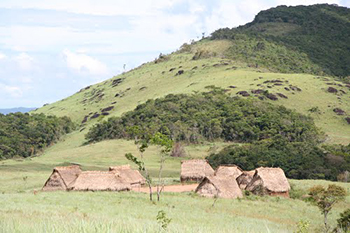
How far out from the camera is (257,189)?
130ft

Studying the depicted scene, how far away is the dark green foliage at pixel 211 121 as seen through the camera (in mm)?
83938

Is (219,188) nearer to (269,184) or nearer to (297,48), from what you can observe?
(269,184)

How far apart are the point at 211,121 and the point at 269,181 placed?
49.4 metres

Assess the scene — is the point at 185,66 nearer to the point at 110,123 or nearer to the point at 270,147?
the point at 110,123

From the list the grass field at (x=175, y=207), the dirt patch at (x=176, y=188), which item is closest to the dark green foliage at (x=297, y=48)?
the dirt patch at (x=176, y=188)

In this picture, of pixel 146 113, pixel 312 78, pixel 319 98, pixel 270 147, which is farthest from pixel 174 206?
pixel 312 78

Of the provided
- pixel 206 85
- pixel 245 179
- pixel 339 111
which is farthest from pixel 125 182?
pixel 206 85

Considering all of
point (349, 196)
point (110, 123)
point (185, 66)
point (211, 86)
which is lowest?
point (349, 196)

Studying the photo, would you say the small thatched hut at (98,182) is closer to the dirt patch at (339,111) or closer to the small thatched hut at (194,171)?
the small thatched hut at (194,171)

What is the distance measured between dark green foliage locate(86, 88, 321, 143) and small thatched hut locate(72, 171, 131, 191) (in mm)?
37896

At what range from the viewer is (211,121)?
88875 mm

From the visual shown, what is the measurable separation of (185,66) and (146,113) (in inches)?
1780

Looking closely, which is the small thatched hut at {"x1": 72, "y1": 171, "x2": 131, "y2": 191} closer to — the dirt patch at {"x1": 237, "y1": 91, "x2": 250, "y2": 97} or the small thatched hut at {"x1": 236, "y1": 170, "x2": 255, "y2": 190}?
the small thatched hut at {"x1": 236, "y1": 170, "x2": 255, "y2": 190}

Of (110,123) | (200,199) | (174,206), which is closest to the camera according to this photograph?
(174,206)
